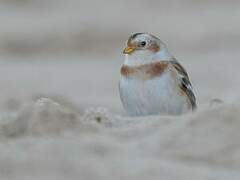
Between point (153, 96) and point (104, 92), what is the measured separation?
752 cm

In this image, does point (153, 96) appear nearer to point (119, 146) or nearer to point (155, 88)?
point (155, 88)

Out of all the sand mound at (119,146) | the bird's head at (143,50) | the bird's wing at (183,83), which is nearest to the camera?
the sand mound at (119,146)

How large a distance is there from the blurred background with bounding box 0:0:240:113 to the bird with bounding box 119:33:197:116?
478 cm

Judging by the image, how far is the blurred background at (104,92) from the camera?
17.6 feet

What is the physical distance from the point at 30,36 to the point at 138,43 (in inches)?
430

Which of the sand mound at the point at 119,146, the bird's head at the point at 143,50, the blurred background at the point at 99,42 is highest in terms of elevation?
the blurred background at the point at 99,42

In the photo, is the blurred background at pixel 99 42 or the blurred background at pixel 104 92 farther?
the blurred background at pixel 99 42

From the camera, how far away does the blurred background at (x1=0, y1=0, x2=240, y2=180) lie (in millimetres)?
5359

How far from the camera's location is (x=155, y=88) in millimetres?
8703

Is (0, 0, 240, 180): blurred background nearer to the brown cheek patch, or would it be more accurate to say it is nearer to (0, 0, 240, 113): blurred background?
(0, 0, 240, 113): blurred background

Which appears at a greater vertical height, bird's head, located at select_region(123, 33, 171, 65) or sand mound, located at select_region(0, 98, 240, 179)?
bird's head, located at select_region(123, 33, 171, 65)

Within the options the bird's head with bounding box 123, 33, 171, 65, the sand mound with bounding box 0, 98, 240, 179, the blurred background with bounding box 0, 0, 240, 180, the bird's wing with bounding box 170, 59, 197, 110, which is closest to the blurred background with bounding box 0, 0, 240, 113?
the blurred background with bounding box 0, 0, 240, 180

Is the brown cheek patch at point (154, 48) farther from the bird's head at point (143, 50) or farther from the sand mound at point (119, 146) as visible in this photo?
the sand mound at point (119, 146)

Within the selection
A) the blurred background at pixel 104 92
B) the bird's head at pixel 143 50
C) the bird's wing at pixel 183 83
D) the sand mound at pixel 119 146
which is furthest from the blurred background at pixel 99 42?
the sand mound at pixel 119 146
